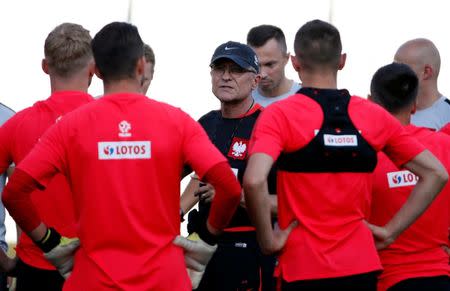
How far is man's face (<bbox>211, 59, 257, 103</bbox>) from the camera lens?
16.4 feet

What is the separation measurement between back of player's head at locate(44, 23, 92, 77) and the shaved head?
6.77 ft

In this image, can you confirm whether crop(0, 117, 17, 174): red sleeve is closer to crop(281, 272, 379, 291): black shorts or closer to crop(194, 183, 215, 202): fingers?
crop(194, 183, 215, 202): fingers

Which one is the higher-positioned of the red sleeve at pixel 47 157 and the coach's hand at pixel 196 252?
the red sleeve at pixel 47 157

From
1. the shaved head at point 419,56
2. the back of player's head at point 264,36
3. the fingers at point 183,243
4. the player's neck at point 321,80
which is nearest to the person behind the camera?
the fingers at point 183,243

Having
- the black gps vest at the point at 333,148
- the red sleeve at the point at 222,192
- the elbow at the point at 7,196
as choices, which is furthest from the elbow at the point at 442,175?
the elbow at the point at 7,196

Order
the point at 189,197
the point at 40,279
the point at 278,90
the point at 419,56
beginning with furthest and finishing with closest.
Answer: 1. the point at 278,90
2. the point at 419,56
3. the point at 189,197
4. the point at 40,279

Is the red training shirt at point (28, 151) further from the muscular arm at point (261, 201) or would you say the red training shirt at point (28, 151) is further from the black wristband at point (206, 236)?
the muscular arm at point (261, 201)

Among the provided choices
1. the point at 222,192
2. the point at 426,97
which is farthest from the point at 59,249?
the point at 426,97

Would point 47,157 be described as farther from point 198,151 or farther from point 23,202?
point 198,151

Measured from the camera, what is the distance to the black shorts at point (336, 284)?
3889mm

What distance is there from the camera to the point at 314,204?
389cm

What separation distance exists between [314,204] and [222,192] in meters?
0.38

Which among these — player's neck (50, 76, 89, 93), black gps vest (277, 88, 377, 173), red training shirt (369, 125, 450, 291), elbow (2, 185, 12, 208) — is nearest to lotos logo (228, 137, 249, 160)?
red training shirt (369, 125, 450, 291)

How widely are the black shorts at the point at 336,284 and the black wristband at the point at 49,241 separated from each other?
2.91 feet
